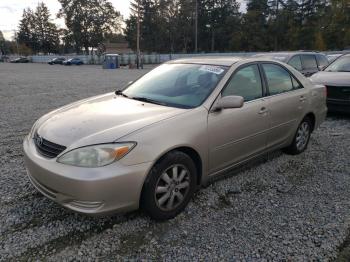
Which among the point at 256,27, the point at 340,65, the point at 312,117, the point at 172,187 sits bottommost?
the point at 172,187

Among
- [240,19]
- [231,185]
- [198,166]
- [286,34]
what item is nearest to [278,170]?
[231,185]

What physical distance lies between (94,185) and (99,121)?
731mm

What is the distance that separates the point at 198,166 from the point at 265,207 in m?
0.86

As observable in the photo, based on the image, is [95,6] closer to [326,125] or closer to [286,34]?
[286,34]

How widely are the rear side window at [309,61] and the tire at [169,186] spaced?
26.2 feet

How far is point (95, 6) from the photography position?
260ft

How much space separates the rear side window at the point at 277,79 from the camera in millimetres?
4301

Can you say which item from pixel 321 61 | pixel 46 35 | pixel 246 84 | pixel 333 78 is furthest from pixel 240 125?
pixel 46 35

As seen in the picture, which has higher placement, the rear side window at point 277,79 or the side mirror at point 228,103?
the rear side window at point 277,79

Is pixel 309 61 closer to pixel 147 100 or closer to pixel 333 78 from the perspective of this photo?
pixel 333 78

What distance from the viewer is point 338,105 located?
291 inches

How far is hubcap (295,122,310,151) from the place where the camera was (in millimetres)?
5004

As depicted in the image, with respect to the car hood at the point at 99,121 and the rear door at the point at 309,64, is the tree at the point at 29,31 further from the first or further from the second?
the car hood at the point at 99,121

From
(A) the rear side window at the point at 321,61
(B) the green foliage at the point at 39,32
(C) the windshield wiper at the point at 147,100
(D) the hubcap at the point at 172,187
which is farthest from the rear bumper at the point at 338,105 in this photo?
(B) the green foliage at the point at 39,32
